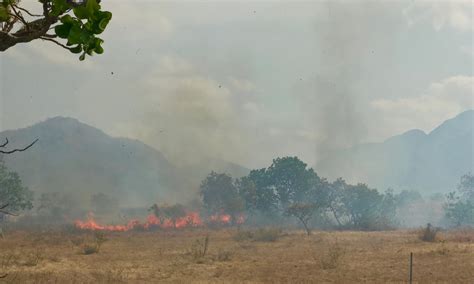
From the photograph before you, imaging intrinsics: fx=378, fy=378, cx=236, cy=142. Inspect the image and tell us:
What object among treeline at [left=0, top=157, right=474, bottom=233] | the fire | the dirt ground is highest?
treeline at [left=0, top=157, right=474, bottom=233]

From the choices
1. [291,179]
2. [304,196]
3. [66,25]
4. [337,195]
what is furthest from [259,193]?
[66,25]

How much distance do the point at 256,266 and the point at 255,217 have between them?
5362 centimetres

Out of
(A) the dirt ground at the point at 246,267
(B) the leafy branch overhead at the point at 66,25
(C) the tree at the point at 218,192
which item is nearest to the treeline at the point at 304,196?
(C) the tree at the point at 218,192

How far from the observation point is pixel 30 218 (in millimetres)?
68938

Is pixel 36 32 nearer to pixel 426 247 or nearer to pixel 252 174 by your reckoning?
pixel 426 247

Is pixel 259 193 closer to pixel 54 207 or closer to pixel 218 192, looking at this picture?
pixel 218 192

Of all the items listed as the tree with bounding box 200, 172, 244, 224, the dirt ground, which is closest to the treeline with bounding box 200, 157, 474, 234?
the tree with bounding box 200, 172, 244, 224

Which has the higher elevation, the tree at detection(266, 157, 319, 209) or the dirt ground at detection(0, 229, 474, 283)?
the tree at detection(266, 157, 319, 209)

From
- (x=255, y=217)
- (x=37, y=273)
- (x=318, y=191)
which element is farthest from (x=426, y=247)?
(x=255, y=217)

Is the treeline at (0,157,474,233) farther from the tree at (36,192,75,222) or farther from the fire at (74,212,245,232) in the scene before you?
the tree at (36,192,75,222)

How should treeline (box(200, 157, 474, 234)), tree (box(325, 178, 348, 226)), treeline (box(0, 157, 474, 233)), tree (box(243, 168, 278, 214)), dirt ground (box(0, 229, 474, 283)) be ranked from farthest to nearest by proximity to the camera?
tree (box(325, 178, 348, 226)), tree (box(243, 168, 278, 214)), treeline (box(200, 157, 474, 234)), treeline (box(0, 157, 474, 233)), dirt ground (box(0, 229, 474, 283))

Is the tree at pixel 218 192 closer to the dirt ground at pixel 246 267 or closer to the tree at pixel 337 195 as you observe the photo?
the tree at pixel 337 195

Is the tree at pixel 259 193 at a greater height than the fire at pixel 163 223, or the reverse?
the tree at pixel 259 193

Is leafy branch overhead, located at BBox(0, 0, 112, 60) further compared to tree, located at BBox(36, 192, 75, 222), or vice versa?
tree, located at BBox(36, 192, 75, 222)
